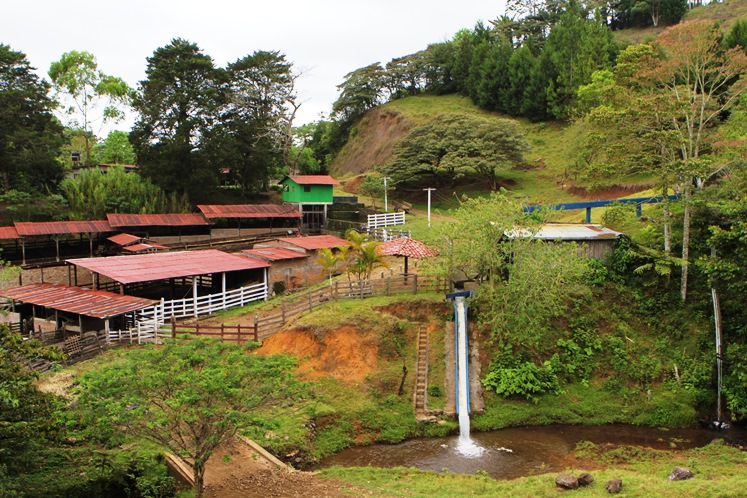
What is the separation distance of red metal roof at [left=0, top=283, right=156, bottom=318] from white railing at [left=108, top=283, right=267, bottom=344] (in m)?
0.82

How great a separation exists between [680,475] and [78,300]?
22.5m

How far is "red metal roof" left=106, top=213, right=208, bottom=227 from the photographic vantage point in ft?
126

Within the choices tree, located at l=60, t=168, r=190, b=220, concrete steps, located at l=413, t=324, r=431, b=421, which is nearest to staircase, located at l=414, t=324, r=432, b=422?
concrete steps, located at l=413, t=324, r=431, b=421

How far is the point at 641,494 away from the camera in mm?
12188

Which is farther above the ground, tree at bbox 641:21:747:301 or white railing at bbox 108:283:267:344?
tree at bbox 641:21:747:301

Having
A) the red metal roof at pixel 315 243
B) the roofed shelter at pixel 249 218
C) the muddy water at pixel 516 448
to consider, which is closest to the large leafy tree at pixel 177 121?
the roofed shelter at pixel 249 218

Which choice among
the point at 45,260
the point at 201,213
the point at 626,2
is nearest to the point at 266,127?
the point at 201,213

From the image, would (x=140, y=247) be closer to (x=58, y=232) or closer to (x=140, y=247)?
(x=140, y=247)

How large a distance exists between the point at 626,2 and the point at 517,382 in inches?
3208

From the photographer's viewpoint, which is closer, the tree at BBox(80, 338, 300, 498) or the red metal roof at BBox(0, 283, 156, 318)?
the tree at BBox(80, 338, 300, 498)

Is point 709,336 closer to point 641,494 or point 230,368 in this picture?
point 641,494

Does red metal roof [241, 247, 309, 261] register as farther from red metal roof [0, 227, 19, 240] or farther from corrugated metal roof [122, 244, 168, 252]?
red metal roof [0, 227, 19, 240]

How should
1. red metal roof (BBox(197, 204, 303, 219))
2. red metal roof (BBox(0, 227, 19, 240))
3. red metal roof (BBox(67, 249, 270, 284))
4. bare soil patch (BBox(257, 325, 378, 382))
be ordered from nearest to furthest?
bare soil patch (BBox(257, 325, 378, 382))
red metal roof (BBox(67, 249, 270, 284))
red metal roof (BBox(0, 227, 19, 240))
red metal roof (BBox(197, 204, 303, 219))

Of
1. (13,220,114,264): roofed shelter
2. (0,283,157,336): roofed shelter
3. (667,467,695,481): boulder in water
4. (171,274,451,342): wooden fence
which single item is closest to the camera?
(667,467,695,481): boulder in water
